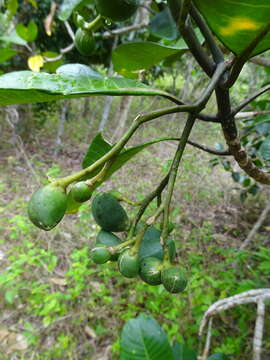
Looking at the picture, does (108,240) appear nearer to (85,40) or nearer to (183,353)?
(85,40)

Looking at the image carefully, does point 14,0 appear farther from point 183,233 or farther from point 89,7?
point 183,233

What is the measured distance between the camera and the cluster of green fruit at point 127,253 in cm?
57

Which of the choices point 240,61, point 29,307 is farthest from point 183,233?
point 240,61

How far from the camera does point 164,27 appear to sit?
2.50 feet

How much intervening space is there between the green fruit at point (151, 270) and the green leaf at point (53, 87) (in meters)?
0.33

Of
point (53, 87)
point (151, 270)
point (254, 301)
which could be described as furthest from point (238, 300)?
point (53, 87)

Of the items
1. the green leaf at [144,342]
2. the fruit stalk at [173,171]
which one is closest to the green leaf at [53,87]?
the fruit stalk at [173,171]

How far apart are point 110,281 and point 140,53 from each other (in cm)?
215

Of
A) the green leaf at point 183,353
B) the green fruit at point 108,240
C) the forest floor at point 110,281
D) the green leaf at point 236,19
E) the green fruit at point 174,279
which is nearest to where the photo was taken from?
the green leaf at point 236,19

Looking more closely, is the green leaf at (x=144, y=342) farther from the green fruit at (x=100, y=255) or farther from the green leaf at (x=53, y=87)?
the green leaf at (x=53, y=87)

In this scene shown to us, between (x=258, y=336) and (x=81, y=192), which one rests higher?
(x=81, y=192)

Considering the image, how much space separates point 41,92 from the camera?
0.45m

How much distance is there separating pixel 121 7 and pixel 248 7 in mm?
255

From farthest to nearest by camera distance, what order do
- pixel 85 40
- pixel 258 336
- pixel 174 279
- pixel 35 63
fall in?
pixel 35 63, pixel 258 336, pixel 85 40, pixel 174 279
